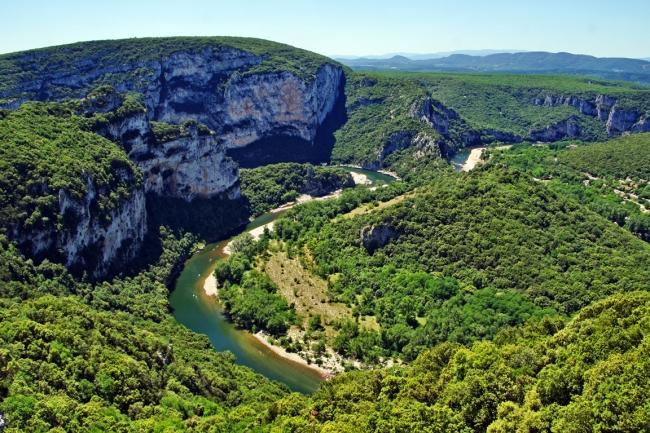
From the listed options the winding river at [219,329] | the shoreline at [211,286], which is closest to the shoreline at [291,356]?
Answer: the winding river at [219,329]

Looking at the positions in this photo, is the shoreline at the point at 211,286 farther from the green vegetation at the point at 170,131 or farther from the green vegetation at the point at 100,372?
the green vegetation at the point at 170,131

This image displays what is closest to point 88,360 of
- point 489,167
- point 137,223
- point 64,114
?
point 137,223

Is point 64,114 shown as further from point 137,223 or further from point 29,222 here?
point 29,222

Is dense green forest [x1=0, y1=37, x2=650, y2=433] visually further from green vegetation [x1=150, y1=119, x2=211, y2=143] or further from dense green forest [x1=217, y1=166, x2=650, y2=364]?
green vegetation [x1=150, y1=119, x2=211, y2=143]

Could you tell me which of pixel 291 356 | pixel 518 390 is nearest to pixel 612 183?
pixel 291 356

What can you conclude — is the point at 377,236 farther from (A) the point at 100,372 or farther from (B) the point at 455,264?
(A) the point at 100,372
